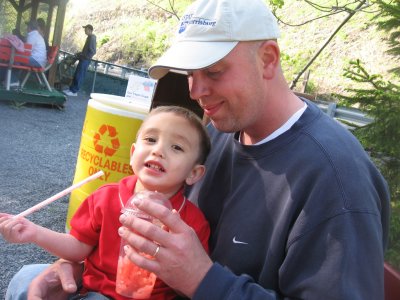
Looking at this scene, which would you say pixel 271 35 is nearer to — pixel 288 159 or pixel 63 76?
pixel 288 159

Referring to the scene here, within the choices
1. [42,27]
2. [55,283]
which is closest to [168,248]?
[55,283]

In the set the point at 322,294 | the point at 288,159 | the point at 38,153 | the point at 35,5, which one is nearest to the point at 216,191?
the point at 288,159

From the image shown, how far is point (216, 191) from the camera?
1.74 metres

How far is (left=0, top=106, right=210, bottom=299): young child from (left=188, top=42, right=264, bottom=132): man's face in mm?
198

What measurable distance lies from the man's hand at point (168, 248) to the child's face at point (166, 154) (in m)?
0.33

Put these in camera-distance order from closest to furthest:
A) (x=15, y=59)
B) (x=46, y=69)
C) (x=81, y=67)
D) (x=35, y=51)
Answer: (x=15, y=59) < (x=35, y=51) < (x=46, y=69) < (x=81, y=67)

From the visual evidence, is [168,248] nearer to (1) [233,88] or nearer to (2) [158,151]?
(2) [158,151]

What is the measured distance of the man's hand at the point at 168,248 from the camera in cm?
128

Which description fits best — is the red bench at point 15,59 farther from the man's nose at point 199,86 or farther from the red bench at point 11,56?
the man's nose at point 199,86

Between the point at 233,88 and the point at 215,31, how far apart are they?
198mm

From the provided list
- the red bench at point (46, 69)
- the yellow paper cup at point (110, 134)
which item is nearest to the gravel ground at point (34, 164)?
the red bench at point (46, 69)

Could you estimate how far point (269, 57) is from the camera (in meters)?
1.62

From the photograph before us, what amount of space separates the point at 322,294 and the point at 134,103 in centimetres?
226

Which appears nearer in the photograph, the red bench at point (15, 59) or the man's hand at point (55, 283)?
the man's hand at point (55, 283)
